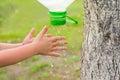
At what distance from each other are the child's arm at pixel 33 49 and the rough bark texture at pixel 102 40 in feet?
0.70

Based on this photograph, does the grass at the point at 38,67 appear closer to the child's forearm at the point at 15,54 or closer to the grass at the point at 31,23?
the grass at the point at 31,23

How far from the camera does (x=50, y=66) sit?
5.61m

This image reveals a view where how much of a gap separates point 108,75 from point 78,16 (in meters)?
5.05

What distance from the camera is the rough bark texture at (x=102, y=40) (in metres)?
2.34

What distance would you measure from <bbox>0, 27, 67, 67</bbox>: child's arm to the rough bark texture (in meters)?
0.21

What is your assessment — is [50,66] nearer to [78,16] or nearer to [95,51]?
[78,16]

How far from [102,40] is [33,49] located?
1.54 feet

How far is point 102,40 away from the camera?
2447mm

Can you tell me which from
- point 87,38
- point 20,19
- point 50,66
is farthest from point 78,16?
point 87,38

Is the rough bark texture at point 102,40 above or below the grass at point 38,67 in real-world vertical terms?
above

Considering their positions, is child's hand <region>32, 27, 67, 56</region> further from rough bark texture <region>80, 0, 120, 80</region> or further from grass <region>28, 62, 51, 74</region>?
grass <region>28, 62, 51, 74</region>

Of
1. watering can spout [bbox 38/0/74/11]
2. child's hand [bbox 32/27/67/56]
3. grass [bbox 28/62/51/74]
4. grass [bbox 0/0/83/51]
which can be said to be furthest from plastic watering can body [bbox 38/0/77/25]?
grass [bbox 0/0/83/51]

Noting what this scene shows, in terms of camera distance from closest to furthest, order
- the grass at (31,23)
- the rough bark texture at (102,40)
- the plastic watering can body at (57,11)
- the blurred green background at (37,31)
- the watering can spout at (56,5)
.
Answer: the rough bark texture at (102,40) < the plastic watering can body at (57,11) < the watering can spout at (56,5) < the blurred green background at (37,31) < the grass at (31,23)

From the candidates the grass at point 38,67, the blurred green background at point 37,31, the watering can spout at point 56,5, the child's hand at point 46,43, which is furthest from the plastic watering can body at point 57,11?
the grass at point 38,67
